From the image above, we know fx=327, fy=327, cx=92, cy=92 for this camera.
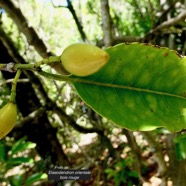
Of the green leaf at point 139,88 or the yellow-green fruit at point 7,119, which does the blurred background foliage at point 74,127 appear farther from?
the yellow-green fruit at point 7,119

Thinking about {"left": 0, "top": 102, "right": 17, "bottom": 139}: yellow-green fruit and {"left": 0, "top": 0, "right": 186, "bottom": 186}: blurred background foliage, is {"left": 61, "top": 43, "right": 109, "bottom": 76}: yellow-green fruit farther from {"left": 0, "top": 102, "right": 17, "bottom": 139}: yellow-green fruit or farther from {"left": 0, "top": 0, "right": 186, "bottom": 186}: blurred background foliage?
{"left": 0, "top": 0, "right": 186, "bottom": 186}: blurred background foliage

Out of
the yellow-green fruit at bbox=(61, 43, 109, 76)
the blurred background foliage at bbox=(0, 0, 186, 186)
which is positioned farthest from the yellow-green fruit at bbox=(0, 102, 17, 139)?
the blurred background foliage at bbox=(0, 0, 186, 186)

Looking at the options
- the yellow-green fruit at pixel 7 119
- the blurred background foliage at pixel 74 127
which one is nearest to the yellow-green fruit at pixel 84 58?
the yellow-green fruit at pixel 7 119

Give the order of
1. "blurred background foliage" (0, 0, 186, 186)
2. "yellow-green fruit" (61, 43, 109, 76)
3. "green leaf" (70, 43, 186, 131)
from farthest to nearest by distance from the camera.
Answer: "blurred background foliage" (0, 0, 186, 186)
"green leaf" (70, 43, 186, 131)
"yellow-green fruit" (61, 43, 109, 76)

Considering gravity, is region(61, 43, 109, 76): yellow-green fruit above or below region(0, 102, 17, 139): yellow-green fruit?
above

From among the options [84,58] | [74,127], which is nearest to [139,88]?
[84,58]

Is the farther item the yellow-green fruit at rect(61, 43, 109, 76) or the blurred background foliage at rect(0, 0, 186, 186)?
the blurred background foliage at rect(0, 0, 186, 186)
